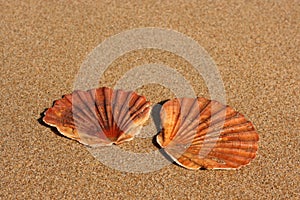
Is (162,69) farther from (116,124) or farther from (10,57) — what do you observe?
(10,57)

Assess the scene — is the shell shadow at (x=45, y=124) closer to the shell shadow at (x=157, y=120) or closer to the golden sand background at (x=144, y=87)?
the golden sand background at (x=144, y=87)

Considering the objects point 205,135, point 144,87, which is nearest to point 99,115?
point 144,87

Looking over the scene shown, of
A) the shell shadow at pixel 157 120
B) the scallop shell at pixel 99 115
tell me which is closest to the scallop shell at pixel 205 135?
the shell shadow at pixel 157 120

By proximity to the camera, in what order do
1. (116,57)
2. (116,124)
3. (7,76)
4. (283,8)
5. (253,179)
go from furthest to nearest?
(283,8), (116,57), (7,76), (116,124), (253,179)

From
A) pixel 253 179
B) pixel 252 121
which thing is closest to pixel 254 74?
pixel 252 121

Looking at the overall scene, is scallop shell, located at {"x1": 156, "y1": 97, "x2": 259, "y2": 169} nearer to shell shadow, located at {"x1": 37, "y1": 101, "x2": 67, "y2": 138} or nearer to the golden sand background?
the golden sand background

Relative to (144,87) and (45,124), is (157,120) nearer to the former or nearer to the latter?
(144,87)
